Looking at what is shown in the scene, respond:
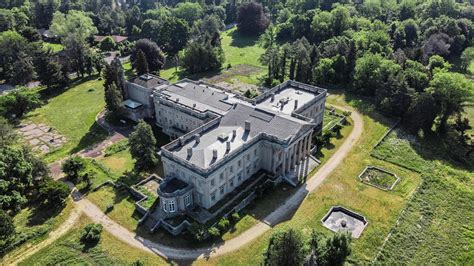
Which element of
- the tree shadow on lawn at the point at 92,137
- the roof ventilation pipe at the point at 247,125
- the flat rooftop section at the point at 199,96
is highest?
the roof ventilation pipe at the point at 247,125

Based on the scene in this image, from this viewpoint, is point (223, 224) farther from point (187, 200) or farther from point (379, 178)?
point (379, 178)

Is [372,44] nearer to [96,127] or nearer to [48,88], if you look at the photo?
[96,127]

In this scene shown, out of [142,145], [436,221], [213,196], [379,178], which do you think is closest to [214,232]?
[213,196]

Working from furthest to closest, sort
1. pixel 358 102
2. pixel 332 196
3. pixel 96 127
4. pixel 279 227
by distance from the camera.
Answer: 1. pixel 358 102
2. pixel 96 127
3. pixel 332 196
4. pixel 279 227

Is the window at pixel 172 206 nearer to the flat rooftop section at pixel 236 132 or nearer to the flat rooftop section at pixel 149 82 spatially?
the flat rooftop section at pixel 236 132

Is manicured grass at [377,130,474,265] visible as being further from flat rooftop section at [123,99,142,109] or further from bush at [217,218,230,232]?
flat rooftop section at [123,99,142,109]

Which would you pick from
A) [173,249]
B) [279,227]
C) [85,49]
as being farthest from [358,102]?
[85,49]

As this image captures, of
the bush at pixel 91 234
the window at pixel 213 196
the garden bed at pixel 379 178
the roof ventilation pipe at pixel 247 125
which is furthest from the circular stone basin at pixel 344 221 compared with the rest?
the bush at pixel 91 234
